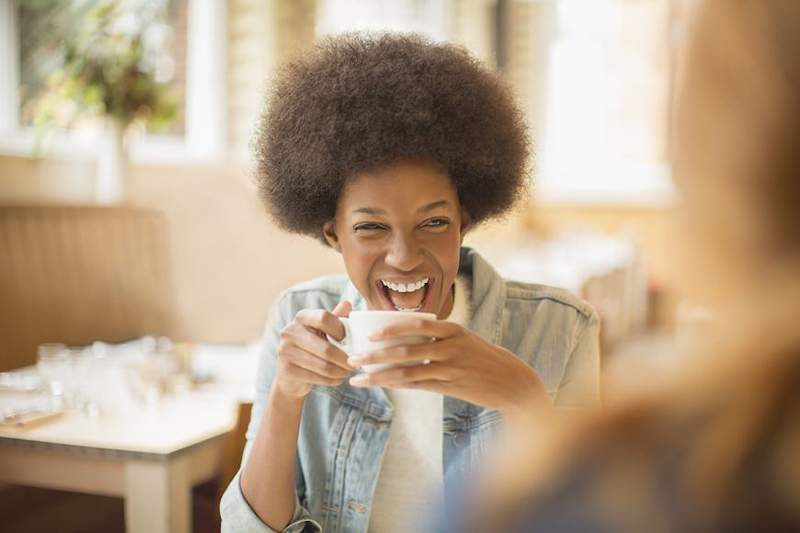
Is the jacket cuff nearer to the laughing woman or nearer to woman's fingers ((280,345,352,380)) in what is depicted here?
the laughing woman

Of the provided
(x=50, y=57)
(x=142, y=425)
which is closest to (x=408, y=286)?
(x=142, y=425)

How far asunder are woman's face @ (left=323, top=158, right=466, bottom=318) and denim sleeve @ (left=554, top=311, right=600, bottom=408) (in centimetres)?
28

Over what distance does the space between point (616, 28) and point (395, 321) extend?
8.07 metres

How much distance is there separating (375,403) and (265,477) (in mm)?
234

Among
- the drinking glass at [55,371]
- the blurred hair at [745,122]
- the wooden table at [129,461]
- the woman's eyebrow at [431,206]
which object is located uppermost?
the blurred hair at [745,122]

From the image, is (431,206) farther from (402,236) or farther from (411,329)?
(411,329)

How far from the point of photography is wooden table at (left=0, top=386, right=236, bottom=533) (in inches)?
64.9

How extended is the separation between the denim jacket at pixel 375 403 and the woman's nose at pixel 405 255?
17 cm

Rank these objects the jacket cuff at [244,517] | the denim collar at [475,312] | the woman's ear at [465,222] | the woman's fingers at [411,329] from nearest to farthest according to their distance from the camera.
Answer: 1. the woman's fingers at [411,329]
2. the jacket cuff at [244,517]
3. the denim collar at [475,312]
4. the woman's ear at [465,222]

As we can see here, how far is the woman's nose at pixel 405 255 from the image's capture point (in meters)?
1.33

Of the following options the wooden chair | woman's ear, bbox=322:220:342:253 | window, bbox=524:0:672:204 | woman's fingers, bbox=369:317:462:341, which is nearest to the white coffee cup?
woman's fingers, bbox=369:317:462:341

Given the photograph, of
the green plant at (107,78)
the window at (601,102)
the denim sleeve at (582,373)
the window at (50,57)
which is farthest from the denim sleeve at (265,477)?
the window at (601,102)

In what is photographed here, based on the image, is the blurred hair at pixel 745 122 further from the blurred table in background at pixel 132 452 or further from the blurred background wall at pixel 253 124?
the blurred table in background at pixel 132 452

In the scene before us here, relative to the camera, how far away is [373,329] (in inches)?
42.1
